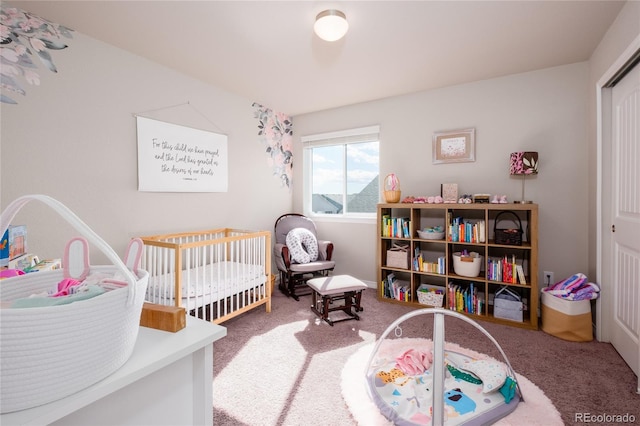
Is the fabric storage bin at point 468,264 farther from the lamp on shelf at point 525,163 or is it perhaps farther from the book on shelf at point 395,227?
the lamp on shelf at point 525,163

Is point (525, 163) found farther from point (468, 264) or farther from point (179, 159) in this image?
point (179, 159)

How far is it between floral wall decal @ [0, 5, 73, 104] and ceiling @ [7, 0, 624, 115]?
0.08 meters

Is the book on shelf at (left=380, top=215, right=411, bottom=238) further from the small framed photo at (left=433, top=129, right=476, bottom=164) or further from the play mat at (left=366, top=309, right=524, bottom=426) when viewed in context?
the play mat at (left=366, top=309, right=524, bottom=426)

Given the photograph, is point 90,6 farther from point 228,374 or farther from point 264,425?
point 264,425

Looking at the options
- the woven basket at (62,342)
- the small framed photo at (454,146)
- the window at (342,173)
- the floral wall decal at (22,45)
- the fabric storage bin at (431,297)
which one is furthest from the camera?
the window at (342,173)

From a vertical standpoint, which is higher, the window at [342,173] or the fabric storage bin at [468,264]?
the window at [342,173]

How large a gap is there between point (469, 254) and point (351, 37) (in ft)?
7.62

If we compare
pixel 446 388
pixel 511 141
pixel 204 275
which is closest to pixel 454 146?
pixel 511 141

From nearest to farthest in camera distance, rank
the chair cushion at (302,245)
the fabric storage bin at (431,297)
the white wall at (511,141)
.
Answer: the white wall at (511,141), the fabric storage bin at (431,297), the chair cushion at (302,245)

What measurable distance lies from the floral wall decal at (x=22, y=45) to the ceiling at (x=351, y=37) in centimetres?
Result: 8

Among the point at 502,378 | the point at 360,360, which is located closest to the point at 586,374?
the point at 502,378

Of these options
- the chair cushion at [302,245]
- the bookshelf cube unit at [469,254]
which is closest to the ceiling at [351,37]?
the bookshelf cube unit at [469,254]

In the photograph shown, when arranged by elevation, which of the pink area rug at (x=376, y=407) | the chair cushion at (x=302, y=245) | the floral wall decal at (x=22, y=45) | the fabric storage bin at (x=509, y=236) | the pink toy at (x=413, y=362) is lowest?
the pink area rug at (x=376, y=407)

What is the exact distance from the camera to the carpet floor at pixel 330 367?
1.59 meters
